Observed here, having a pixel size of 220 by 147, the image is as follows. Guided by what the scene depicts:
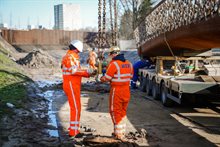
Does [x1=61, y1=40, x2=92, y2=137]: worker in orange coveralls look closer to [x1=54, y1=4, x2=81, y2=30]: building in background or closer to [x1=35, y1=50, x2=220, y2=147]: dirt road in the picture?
[x1=35, y1=50, x2=220, y2=147]: dirt road

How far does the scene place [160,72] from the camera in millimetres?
12758

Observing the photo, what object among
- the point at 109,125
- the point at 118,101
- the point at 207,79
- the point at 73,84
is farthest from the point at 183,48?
the point at 73,84

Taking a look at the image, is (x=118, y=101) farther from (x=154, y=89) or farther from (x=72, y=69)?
(x=154, y=89)

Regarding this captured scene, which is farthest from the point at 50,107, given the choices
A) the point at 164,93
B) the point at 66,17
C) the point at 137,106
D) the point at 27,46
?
the point at 66,17

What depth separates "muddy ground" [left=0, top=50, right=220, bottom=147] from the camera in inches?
281

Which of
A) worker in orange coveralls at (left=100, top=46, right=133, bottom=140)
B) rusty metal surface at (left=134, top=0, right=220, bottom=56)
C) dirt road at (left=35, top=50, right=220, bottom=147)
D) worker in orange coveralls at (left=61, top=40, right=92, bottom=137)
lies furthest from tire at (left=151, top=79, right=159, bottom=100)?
worker in orange coveralls at (left=61, top=40, right=92, bottom=137)

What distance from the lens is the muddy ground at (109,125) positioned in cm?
712

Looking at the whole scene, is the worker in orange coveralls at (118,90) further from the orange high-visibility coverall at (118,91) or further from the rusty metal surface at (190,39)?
the rusty metal surface at (190,39)

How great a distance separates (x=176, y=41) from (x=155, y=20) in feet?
7.91

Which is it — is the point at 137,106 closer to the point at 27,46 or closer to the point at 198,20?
the point at 198,20

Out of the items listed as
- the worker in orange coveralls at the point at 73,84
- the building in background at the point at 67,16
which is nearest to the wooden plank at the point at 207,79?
the worker in orange coveralls at the point at 73,84

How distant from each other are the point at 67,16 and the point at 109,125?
126 meters

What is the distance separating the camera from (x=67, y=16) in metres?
132

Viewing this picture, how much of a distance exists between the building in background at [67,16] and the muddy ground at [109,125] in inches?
4691
